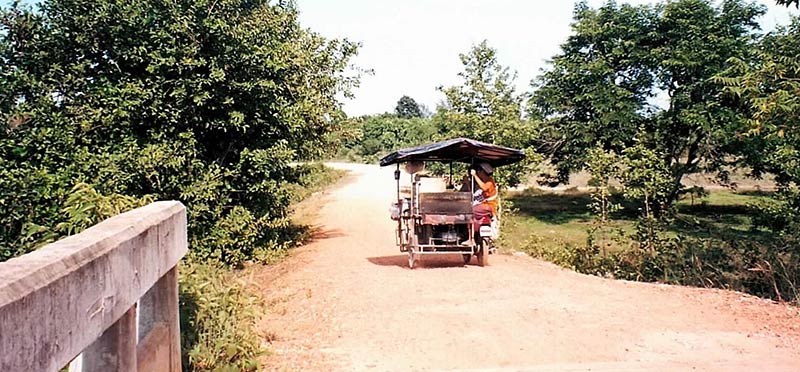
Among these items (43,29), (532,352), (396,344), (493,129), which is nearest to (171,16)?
(43,29)

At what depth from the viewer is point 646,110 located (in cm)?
2530

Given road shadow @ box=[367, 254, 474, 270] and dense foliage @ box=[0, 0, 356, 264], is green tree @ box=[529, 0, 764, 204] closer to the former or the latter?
road shadow @ box=[367, 254, 474, 270]

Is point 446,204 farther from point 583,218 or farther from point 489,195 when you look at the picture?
point 583,218

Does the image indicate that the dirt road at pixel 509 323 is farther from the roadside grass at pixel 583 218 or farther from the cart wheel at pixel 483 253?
the roadside grass at pixel 583 218

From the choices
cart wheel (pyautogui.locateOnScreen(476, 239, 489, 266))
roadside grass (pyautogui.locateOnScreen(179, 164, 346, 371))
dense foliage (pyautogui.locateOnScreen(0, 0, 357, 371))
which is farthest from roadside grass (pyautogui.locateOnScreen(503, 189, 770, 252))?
roadside grass (pyautogui.locateOnScreen(179, 164, 346, 371))

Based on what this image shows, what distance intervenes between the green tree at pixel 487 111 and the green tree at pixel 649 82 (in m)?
6.36

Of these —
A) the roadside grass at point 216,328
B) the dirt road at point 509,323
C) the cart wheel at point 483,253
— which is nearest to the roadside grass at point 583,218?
the cart wheel at point 483,253

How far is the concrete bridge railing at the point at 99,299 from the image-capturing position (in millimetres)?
1345

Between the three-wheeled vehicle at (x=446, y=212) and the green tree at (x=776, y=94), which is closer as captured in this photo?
the green tree at (x=776, y=94)

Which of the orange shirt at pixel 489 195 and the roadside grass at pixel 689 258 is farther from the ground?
the orange shirt at pixel 489 195

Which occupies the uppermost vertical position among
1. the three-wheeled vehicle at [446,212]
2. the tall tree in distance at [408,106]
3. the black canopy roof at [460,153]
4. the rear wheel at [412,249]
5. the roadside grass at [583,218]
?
the tall tree in distance at [408,106]

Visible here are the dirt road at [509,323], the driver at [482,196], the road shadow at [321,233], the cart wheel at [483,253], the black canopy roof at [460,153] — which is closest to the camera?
the dirt road at [509,323]

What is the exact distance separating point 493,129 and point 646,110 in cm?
1025

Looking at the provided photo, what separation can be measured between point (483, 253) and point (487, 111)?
26.4 ft
